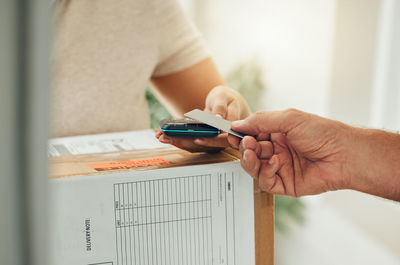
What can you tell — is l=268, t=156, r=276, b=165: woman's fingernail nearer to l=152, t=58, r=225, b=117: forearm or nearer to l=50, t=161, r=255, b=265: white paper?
l=50, t=161, r=255, b=265: white paper

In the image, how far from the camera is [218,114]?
2.02ft

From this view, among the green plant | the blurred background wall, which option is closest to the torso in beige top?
the blurred background wall

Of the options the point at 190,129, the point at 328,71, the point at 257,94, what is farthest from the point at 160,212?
the point at 257,94

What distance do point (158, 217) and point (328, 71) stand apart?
1.71 m

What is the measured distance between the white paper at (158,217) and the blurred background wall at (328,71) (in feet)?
4.55

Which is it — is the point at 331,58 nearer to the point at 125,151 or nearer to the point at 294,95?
the point at 294,95

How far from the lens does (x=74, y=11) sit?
836 mm

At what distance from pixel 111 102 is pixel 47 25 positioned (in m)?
0.75

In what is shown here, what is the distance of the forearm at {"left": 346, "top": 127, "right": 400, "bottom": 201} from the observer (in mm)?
594

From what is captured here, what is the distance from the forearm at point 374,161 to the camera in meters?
0.59

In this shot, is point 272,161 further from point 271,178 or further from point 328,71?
point 328,71

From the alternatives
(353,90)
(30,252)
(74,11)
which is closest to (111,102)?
(74,11)

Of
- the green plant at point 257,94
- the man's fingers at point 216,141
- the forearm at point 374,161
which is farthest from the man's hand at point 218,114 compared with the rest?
the green plant at point 257,94

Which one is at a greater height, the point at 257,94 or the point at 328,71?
the point at 328,71
